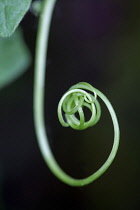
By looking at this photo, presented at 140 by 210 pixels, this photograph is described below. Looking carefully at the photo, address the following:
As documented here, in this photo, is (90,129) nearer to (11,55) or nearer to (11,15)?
→ (11,55)

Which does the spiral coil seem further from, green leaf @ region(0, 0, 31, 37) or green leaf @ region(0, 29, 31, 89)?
green leaf @ region(0, 29, 31, 89)

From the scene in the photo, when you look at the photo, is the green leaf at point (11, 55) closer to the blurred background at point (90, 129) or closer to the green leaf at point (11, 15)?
the blurred background at point (90, 129)

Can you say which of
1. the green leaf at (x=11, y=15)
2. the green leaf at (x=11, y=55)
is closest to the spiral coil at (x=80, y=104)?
the green leaf at (x=11, y=15)

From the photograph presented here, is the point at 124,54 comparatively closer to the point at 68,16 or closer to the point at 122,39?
the point at 122,39

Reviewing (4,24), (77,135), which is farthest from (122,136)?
(4,24)

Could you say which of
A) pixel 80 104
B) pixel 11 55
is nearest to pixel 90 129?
pixel 11 55

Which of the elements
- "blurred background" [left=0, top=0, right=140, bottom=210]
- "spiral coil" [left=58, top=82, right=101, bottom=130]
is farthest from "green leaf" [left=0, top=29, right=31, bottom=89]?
"spiral coil" [left=58, top=82, right=101, bottom=130]
